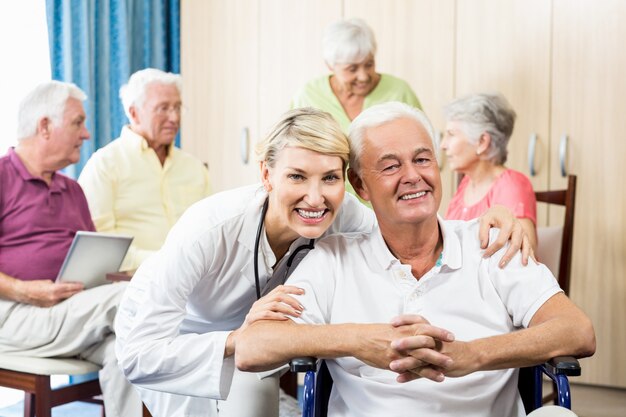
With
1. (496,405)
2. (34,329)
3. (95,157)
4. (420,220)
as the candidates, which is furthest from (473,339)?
(95,157)

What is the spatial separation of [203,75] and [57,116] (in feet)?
6.01

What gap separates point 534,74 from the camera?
402 cm

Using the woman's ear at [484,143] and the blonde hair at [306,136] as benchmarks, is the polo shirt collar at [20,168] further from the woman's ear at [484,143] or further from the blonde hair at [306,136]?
the woman's ear at [484,143]

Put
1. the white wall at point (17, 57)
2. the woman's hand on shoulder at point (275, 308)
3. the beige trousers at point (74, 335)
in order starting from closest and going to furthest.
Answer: the woman's hand on shoulder at point (275, 308)
the beige trousers at point (74, 335)
the white wall at point (17, 57)

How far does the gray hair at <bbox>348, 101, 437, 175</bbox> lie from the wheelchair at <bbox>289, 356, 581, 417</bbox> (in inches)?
18.8

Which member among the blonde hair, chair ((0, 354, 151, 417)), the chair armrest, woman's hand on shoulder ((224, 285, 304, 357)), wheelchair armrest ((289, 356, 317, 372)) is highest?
the blonde hair

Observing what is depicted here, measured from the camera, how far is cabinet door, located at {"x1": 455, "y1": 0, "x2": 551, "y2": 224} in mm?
4000

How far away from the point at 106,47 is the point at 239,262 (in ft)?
8.49

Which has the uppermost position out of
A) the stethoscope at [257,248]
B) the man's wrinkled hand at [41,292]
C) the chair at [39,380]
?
the stethoscope at [257,248]

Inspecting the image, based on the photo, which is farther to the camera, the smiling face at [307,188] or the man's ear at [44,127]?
the man's ear at [44,127]

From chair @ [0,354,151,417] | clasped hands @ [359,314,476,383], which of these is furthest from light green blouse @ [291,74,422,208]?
clasped hands @ [359,314,476,383]

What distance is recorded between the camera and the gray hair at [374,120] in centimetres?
191

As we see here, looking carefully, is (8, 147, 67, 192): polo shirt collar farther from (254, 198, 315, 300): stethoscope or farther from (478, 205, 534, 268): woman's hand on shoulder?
(478, 205, 534, 268): woman's hand on shoulder

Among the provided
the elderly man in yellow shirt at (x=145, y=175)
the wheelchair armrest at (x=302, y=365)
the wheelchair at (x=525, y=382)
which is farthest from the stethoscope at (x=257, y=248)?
the elderly man in yellow shirt at (x=145, y=175)
